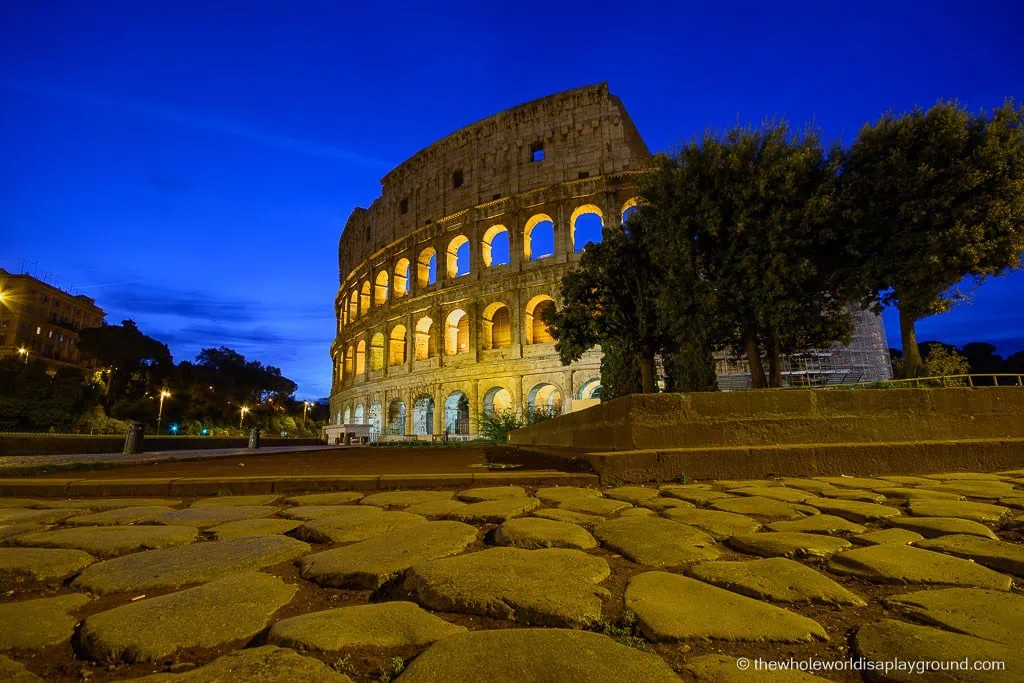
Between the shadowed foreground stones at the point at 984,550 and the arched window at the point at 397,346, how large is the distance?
2734 cm

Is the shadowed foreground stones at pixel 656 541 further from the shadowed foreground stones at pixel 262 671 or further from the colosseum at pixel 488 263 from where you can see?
the colosseum at pixel 488 263

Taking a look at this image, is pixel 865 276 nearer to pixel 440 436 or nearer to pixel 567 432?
pixel 567 432

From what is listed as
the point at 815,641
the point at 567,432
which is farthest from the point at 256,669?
the point at 567,432

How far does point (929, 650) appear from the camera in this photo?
106cm

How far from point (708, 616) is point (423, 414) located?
26.1 meters

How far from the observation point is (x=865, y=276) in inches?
446

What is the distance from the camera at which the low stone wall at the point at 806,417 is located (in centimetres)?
465

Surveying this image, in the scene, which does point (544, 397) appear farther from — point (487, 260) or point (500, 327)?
point (487, 260)

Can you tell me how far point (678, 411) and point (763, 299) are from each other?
310 inches

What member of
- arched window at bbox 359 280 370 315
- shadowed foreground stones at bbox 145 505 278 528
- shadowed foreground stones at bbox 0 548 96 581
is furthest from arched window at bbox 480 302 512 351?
shadowed foreground stones at bbox 0 548 96 581

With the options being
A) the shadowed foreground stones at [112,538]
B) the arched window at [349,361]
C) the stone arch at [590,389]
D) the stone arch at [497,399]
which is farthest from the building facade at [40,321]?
the shadowed foreground stones at [112,538]

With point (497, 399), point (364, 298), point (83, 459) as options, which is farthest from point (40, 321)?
point (83, 459)

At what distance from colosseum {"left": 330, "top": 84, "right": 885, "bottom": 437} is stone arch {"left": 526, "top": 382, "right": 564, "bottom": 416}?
10 cm

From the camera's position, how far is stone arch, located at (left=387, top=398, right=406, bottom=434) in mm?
27125
